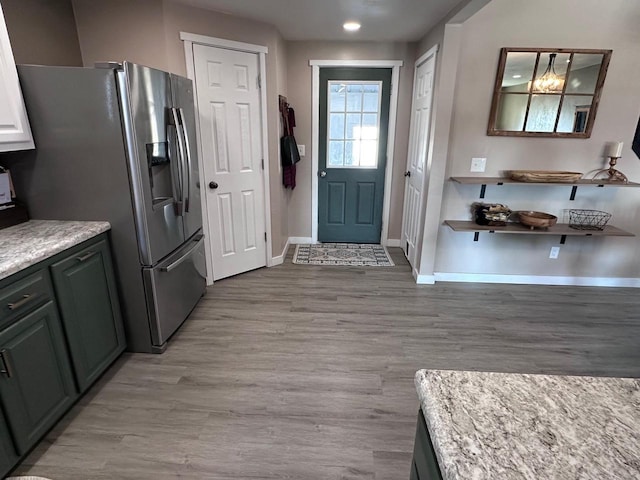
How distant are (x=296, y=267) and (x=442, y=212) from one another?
1608 millimetres

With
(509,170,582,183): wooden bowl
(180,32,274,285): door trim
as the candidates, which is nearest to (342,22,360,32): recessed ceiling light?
(180,32,274,285): door trim

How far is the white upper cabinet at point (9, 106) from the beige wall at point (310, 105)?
108 inches

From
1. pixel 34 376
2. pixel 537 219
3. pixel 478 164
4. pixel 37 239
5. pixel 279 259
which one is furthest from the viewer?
pixel 279 259

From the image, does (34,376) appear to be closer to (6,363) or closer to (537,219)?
(6,363)

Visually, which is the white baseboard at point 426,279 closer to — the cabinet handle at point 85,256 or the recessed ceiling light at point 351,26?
the recessed ceiling light at point 351,26

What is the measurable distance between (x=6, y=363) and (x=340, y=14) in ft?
10.5

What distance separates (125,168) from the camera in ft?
6.77

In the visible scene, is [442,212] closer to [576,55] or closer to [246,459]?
[576,55]

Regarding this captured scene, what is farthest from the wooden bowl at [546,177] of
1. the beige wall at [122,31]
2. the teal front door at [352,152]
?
the beige wall at [122,31]

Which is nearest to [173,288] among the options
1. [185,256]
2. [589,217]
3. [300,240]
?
[185,256]

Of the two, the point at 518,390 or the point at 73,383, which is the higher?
the point at 518,390

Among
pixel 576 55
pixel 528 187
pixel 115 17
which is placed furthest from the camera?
pixel 528 187

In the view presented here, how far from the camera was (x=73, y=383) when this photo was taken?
1.90 m

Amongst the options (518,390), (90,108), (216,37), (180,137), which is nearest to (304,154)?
(216,37)
